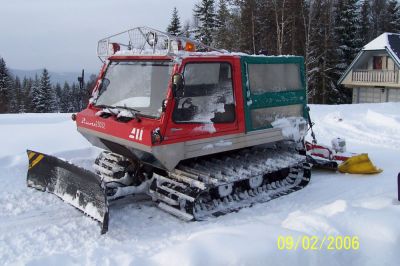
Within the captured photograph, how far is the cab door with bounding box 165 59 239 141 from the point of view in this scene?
5688mm

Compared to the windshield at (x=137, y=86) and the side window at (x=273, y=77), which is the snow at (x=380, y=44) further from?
the windshield at (x=137, y=86)

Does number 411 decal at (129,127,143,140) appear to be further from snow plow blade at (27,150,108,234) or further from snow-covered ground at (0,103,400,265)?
snow-covered ground at (0,103,400,265)

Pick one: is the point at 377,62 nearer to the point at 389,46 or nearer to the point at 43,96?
the point at 389,46

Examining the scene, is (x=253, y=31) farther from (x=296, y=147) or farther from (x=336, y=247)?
(x=336, y=247)

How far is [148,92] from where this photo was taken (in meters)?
6.04

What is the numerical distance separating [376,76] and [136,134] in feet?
93.9

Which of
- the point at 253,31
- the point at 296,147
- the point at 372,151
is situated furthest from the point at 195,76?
the point at 253,31

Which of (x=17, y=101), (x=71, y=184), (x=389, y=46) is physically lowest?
(x=17, y=101)

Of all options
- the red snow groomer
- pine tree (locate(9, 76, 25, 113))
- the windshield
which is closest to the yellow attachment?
the red snow groomer

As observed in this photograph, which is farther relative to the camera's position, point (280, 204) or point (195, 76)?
point (280, 204)

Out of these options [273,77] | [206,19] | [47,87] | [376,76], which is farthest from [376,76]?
[47,87]

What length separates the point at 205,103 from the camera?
5996mm

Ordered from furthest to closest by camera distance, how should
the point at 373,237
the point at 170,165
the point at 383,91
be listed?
the point at 383,91
the point at 170,165
the point at 373,237

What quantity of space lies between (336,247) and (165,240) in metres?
1.91
